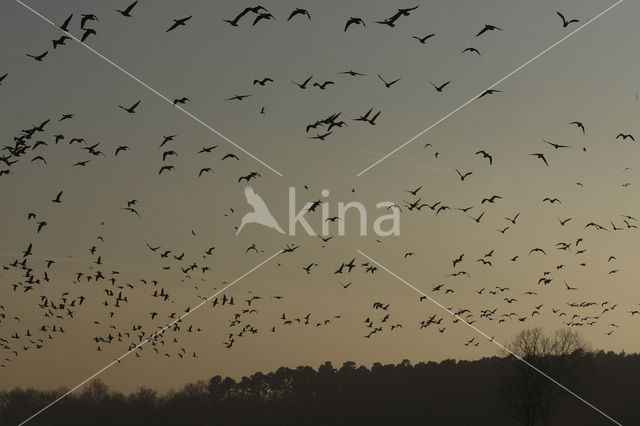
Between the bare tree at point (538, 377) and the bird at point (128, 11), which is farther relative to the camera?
the bare tree at point (538, 377)

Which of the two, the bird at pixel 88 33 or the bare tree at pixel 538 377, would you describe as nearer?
the bird at pixel 88 33

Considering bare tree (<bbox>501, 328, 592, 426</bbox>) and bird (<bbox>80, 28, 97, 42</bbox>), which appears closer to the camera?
bird (<bbox>80, 28, 97, 42</bbox>)

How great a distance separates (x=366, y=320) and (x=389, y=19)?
28.9 meters

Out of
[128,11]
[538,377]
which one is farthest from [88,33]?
[538,377]

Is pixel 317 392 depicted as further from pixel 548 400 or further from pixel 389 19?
pixel 389 19

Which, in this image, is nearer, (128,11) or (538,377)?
(128,11)

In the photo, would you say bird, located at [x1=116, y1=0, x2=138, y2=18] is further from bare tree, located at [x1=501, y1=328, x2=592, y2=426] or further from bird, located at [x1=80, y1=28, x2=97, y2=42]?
bare tree, located at [x1=501, y1=328, x2=592, y2=426]

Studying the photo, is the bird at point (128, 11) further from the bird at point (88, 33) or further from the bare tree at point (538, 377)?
the bare tree at point (538, 377)

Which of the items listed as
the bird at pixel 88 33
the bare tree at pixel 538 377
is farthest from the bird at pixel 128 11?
the bare tree at pixel 538 377

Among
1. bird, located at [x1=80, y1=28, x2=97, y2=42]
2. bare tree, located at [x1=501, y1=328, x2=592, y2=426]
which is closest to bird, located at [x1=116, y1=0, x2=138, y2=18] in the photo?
bird, located at [x1=80, y1=28, x2=97, y2=42]

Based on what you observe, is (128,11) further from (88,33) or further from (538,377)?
(538,377)

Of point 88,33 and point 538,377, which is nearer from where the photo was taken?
point 88,33

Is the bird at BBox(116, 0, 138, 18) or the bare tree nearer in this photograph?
the bird at BBox(116, 0, 138, 18)

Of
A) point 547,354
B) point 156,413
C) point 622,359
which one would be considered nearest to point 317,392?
point 156,413
